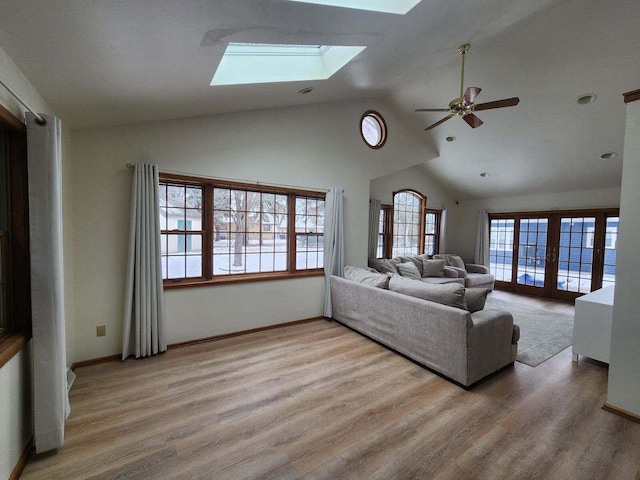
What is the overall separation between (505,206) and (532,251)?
1.25m

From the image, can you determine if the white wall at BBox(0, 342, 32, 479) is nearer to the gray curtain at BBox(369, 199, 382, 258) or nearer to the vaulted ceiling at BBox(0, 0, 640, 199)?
the vaulted ceiling at BBox(0, 0, 640, 199)

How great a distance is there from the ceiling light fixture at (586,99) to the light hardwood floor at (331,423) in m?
3.40

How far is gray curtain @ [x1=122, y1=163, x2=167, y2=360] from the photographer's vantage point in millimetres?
2811

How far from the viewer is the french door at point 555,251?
5480 millimetres

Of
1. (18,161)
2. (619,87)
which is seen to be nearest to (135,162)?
(18,161)

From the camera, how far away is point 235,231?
3.69 m

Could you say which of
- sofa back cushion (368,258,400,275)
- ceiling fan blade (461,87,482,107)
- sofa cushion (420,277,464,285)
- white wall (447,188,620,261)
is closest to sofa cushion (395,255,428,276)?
sofa cushion (420,277,464,285)

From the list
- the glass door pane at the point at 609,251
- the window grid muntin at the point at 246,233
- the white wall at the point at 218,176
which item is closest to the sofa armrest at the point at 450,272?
the white wall at the point at 218,176

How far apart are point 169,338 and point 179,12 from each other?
307 cm

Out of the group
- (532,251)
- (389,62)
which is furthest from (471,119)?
(532,251)

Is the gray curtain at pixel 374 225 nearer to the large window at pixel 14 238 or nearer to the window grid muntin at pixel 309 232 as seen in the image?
the window grid muntin at pixel 309 232

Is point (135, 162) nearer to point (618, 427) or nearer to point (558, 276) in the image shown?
point (618, 427)

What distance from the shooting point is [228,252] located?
12.0 ft

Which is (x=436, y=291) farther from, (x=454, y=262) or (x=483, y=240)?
(x=483, y=240)
